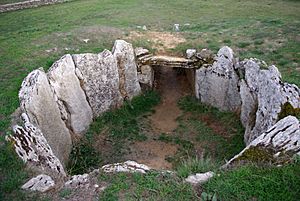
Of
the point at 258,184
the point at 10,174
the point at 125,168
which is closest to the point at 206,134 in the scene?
the point at 125,168

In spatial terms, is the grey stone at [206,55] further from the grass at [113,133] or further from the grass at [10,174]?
the grass at [10,174]

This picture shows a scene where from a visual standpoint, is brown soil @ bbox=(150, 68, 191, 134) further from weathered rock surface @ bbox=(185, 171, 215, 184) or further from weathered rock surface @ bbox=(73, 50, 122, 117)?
weathered rock surface @ bbox=(185, 171, 215, 184)

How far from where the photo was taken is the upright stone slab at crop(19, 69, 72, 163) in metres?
10.7

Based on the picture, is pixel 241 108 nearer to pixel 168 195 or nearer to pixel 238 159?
pixel 238 159

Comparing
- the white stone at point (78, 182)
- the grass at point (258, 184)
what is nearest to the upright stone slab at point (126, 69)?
the white stone at point (78, 182)

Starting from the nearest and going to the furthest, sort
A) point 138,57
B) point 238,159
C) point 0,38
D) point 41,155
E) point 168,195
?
point 168,195
point 238,159
point 41,155
point 138,57
point 0,38

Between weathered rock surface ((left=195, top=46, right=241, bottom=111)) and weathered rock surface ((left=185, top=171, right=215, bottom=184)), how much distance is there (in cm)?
691

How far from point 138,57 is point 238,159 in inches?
330

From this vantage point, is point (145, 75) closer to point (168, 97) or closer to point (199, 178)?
point (168, 97)

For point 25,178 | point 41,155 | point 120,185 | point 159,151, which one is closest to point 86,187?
point 120,185

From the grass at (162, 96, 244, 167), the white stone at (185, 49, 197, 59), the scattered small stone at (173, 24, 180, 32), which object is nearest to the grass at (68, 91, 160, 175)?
the grass at (162, 96, 244, 167)

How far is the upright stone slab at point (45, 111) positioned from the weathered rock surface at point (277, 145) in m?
5.72

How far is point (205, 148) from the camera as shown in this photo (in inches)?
527

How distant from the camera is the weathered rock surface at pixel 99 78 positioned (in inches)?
544
